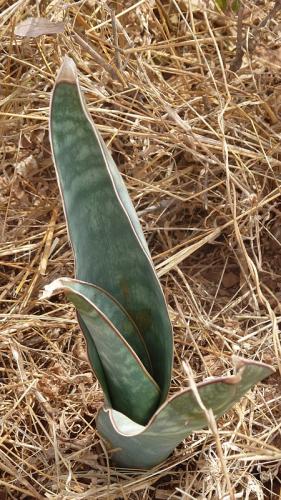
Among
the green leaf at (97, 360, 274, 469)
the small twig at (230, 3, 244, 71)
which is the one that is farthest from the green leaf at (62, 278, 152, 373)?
the small twig at (230, 3, 244, 71)

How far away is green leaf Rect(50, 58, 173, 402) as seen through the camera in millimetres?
1187

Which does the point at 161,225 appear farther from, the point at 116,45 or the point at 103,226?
the point at 103,226

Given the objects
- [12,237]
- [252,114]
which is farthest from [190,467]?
[252,114]

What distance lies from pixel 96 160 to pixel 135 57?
→ 789 millimetres

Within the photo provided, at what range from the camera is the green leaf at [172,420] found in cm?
105

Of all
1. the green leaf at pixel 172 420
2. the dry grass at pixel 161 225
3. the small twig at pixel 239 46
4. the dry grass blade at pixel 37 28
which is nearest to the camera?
the green leaf at pixel 172 420

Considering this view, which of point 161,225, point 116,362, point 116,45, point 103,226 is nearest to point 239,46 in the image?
point 116,45

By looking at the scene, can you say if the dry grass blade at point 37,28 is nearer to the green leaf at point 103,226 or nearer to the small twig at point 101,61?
the small twig at point 101,61

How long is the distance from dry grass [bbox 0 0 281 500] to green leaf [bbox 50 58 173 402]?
0.81ft

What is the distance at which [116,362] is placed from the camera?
1.17 m

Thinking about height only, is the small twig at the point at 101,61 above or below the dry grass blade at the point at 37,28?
below

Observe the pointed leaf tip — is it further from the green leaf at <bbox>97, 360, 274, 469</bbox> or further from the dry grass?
Result: the dry grass

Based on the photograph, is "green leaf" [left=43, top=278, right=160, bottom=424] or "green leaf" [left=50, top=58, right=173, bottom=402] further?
"green leaf" [left=50, top=58, right=173, bottom=402]

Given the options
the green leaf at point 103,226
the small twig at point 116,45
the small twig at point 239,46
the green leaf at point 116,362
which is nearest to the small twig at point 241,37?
the small twig at point 239,46
